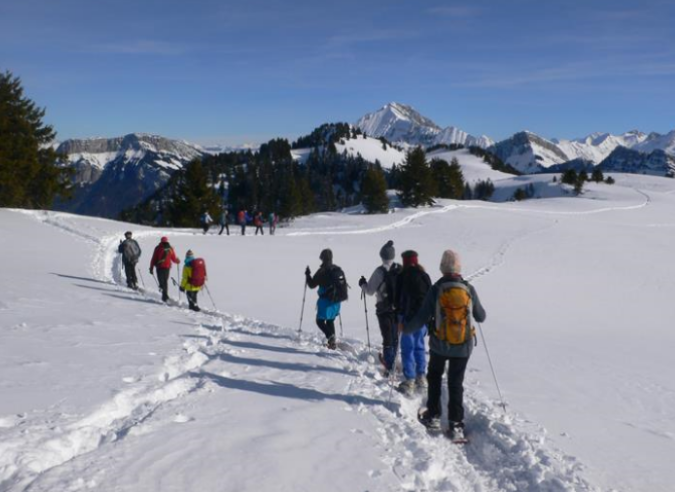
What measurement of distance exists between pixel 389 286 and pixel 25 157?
39038 millimetres

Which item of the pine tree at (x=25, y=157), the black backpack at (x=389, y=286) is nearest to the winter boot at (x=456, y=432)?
the black backpack at (x=389, y=286)

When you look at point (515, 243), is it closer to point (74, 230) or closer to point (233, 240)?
point (233, 240)

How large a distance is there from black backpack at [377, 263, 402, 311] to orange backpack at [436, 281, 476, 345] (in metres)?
1.78

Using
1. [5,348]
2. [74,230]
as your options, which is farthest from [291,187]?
[5,348]

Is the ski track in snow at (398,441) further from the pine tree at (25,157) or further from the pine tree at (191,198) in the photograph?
the pine tree at (191,198)

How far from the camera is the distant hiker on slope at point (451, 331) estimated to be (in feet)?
19.7

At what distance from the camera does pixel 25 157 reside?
124 feet

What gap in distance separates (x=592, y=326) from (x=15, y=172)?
39.2 metres

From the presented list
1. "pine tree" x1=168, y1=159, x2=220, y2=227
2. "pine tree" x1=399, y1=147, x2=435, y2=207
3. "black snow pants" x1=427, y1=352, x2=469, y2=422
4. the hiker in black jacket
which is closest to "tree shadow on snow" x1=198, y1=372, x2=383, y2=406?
"black snow pants" x1=427, y1=352, x2=469, y2=422

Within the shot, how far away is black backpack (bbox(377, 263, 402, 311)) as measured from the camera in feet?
26.0

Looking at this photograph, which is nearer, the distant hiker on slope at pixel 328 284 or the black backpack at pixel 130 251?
the distant hiker on slope at pixel 328 284

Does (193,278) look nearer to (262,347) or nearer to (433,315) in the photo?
(262,347)

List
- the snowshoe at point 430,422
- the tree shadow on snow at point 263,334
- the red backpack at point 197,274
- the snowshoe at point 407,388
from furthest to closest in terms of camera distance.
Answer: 1. the red backpack at point 197,274
2. the tree shadow on snow at point 263,334
3. the snowshoe at point 407,388
4. the snowshoe at point 430,422

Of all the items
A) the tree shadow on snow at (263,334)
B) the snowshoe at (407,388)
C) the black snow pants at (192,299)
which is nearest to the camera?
the snowshoe at (407,388)
